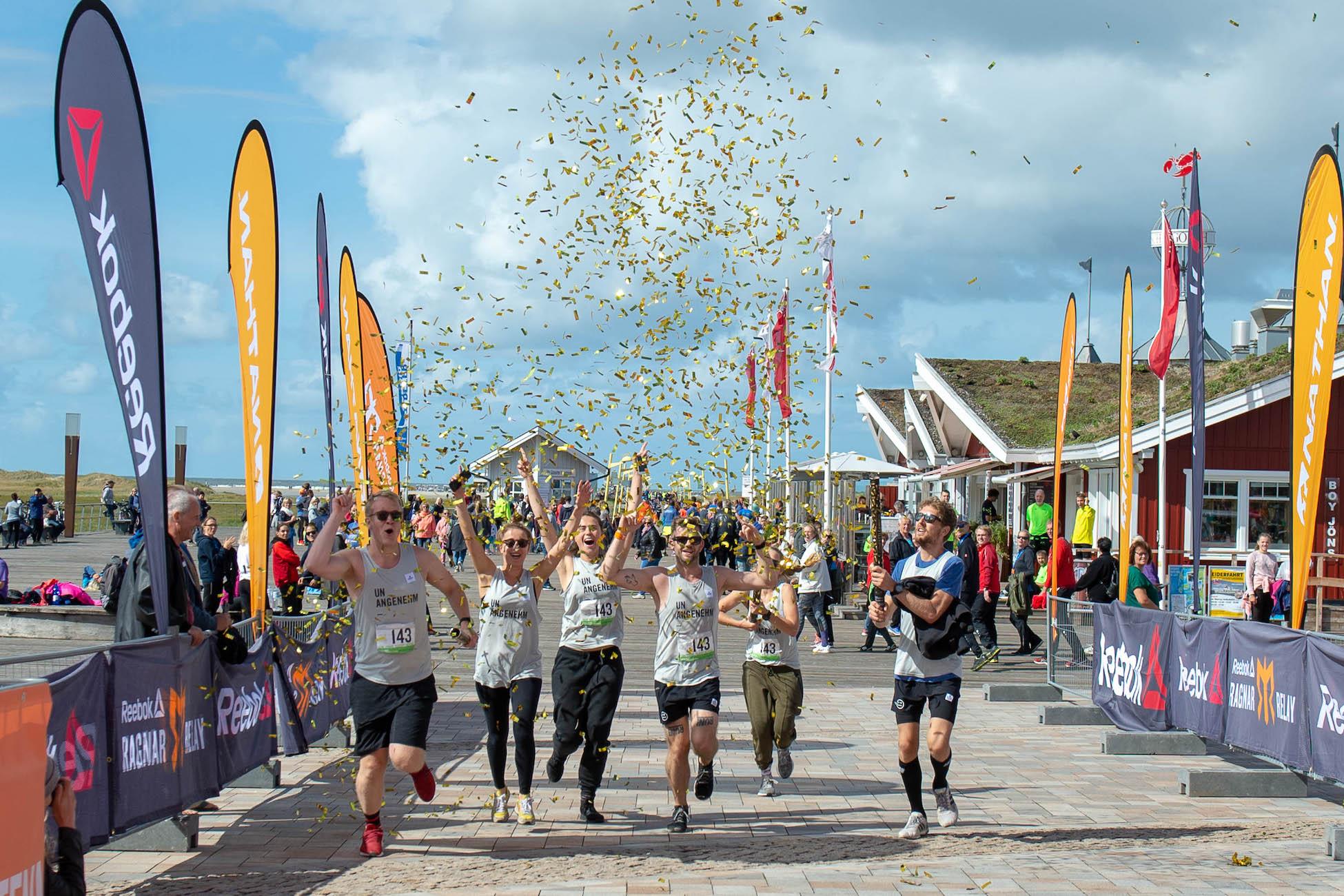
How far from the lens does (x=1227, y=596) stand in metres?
19.7

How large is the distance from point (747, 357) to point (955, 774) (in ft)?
12.3

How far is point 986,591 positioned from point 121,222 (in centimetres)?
1411

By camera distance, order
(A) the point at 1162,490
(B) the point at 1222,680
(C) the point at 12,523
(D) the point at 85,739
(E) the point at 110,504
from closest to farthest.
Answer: (D) the point at 85,739 → (B) the point at 1222,680 → (A) the point at 1162,490 → (C) the point at 12,523 → (E) the point at 110,504

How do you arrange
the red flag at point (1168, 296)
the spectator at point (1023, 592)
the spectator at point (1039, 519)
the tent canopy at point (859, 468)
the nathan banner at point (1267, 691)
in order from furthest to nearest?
the tent canopy at point (859, 468), the spectator at point (1039, 519), the red flag at point (1168, 296), the spectator at point (1023, 592), the nathan banner at point (1267, 691)

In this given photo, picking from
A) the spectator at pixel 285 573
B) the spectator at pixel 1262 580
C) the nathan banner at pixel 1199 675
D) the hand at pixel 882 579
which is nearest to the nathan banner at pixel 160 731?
the hand at pixel 882 579

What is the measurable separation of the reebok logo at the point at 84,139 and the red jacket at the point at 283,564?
815 cm

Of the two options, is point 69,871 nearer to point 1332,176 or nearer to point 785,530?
point 785,530

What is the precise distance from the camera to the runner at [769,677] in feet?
30.4

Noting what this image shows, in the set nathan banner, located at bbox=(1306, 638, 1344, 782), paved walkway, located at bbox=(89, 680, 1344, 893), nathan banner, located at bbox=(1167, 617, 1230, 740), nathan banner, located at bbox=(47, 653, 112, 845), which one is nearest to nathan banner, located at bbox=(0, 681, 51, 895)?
nathan banner, located at bbox=(47, 653, 112, 845)

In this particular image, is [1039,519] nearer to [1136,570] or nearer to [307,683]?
[1136,570]

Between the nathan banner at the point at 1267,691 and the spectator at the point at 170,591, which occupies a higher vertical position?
the spectator at the point at 170,591

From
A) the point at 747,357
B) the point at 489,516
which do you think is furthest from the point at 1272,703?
the point at 489,516

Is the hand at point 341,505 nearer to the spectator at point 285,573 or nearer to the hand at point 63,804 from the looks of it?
the hand at point 63,804

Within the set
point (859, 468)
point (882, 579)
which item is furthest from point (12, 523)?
point (882, 579)
